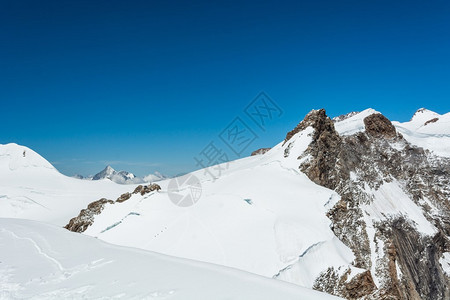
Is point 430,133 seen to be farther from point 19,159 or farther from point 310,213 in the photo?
point 19,159

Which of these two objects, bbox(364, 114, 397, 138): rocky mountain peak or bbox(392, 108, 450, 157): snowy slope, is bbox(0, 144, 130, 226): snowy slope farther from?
bbox(392, 108, 450, 157): snowy slope

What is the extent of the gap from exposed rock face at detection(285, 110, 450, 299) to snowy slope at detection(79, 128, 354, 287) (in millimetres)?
1327

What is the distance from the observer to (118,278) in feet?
23.3

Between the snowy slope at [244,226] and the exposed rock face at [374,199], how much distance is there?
1.33 metres

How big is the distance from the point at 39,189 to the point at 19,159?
35.2ft

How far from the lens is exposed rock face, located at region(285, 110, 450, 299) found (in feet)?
66.5

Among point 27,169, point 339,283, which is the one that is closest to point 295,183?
point 339,283

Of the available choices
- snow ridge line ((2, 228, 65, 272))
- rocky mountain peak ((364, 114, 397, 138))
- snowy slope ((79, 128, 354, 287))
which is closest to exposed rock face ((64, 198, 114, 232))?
snowy slope ((79, 128, 354, 287))

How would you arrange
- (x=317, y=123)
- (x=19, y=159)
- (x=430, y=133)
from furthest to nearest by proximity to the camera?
(x=430, y=133) < (x=19, y=159) < (x=317, y=123)

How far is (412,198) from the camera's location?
3419 cm

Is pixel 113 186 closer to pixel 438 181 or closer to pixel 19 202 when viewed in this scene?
pixel 19 202

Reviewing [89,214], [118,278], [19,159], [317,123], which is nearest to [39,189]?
[19,159]

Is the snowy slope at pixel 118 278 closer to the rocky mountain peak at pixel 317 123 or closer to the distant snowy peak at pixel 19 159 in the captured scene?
the rocky mountain peak at pixel 317 123

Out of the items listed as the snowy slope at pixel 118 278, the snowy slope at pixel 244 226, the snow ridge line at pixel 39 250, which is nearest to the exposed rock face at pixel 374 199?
the snowy slope at pixel 244 226
